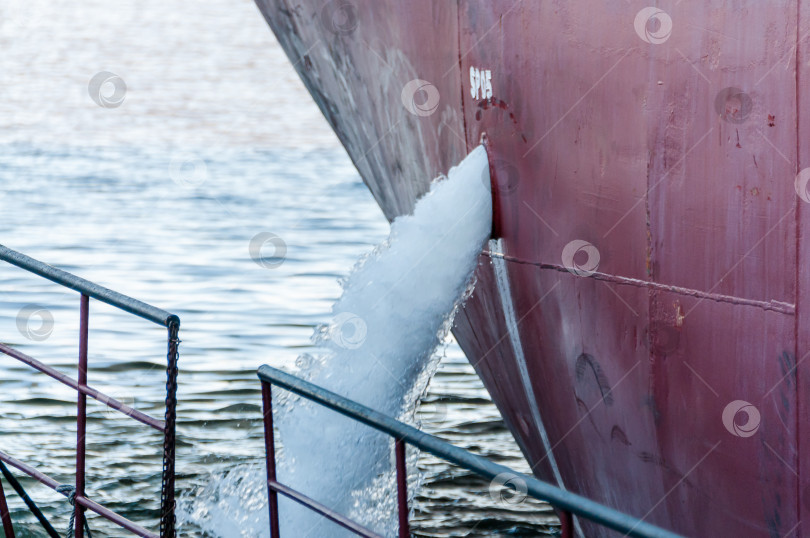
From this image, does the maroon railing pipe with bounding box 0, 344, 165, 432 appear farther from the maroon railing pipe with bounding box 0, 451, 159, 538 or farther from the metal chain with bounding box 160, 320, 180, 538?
the maroon railing pipe with bounding box 0, 451, 159, 538

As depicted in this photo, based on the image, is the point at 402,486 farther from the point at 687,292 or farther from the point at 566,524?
the point at 687,292

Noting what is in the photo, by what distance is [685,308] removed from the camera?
262cm

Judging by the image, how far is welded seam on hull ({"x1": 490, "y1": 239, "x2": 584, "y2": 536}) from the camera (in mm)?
3291

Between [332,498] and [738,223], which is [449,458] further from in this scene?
[332,498]

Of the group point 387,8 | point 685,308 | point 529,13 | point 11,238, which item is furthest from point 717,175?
point 11,238

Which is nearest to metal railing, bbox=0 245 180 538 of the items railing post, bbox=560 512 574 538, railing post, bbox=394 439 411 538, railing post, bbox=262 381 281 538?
railing post, bbox=262 381 281 538

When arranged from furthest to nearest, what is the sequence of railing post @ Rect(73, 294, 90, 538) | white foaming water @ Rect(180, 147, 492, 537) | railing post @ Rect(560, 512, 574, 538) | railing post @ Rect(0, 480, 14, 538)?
white foaming water @ Rect(180, 147, 492, 537)
railing post @ Rect(0, 480, 14, 538)
railing post @ Rect(73, 294, 90, 538)
railing post @ Rect(560, 512, 574, 538)

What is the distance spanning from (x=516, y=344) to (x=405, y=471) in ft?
4.81

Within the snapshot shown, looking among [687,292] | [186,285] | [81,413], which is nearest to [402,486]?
[687,292]

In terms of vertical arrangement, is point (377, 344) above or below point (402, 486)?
above

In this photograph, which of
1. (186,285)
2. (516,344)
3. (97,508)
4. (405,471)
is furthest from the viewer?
(186,285)

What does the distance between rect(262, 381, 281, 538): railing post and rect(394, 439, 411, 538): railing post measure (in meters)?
0.38

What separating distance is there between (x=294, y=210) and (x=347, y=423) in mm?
9439

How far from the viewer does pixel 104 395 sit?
8.32ft
